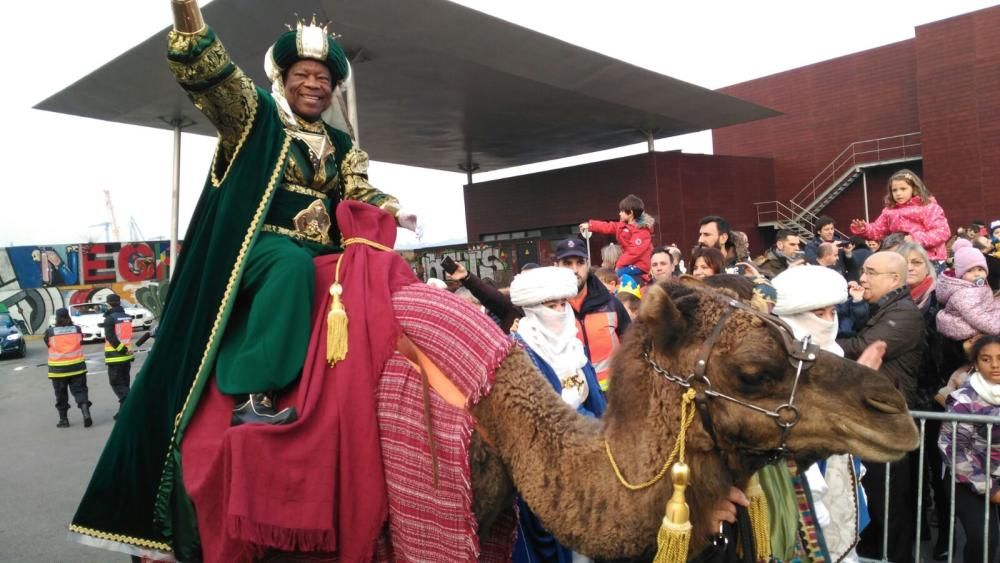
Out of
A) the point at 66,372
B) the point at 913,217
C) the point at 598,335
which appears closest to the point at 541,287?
the point at 598,335

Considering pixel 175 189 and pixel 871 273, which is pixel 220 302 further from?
pixel 175 189

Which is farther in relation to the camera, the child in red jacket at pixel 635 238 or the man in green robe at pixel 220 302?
the child in red jacket at pixel 635 238

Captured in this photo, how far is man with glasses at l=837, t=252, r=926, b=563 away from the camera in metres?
4.66

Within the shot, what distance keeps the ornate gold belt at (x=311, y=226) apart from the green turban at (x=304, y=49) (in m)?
0.74

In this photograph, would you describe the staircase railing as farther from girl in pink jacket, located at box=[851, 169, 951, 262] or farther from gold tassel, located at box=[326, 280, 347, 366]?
gold tassel, located at box=[326, 280, 347, 366]

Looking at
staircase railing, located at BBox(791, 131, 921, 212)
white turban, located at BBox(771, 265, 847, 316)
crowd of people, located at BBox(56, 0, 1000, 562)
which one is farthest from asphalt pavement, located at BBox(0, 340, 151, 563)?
staircase railing, located at BBox(791, 131, 921, 212)

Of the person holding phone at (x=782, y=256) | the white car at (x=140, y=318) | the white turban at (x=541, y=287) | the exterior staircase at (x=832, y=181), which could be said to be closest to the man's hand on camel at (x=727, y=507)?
the white turban at (x=541, y=287)

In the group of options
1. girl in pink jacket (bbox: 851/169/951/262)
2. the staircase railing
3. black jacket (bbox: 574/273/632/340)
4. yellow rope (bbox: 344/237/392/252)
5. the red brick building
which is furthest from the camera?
the staircase railing

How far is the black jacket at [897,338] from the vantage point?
191 inches

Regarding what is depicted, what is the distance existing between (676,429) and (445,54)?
1330 cm

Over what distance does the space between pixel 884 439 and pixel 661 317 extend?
0.80m

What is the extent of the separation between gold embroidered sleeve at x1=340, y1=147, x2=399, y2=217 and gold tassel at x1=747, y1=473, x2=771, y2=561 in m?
2.08

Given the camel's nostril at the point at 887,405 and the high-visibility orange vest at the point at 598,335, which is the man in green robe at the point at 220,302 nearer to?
the camel's nostril at the point at 887,405

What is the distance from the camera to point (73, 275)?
32812 mm
